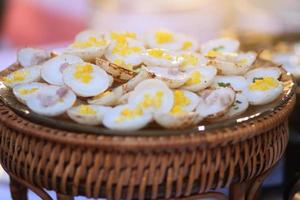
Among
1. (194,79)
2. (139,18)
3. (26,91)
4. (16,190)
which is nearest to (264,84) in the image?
(194,79)

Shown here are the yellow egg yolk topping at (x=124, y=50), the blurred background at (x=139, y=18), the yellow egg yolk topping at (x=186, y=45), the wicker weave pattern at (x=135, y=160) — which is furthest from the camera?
the blurred background at (x=139, y=18)

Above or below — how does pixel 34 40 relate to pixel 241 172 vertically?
below

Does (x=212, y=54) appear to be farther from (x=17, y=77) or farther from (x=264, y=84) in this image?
(x=17, y=77)

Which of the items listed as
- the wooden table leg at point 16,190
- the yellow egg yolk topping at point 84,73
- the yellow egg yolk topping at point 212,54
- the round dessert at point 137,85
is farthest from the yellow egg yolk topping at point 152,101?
the wooden table leg at point 16,190

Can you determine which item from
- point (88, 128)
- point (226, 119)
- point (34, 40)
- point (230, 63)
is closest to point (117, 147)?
point (88, 128)

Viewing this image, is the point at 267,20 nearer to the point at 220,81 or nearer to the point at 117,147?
the point at 220,81

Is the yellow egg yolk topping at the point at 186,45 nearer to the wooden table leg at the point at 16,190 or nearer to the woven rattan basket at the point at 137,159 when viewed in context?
the woven rattan basket at the point at 137,159
